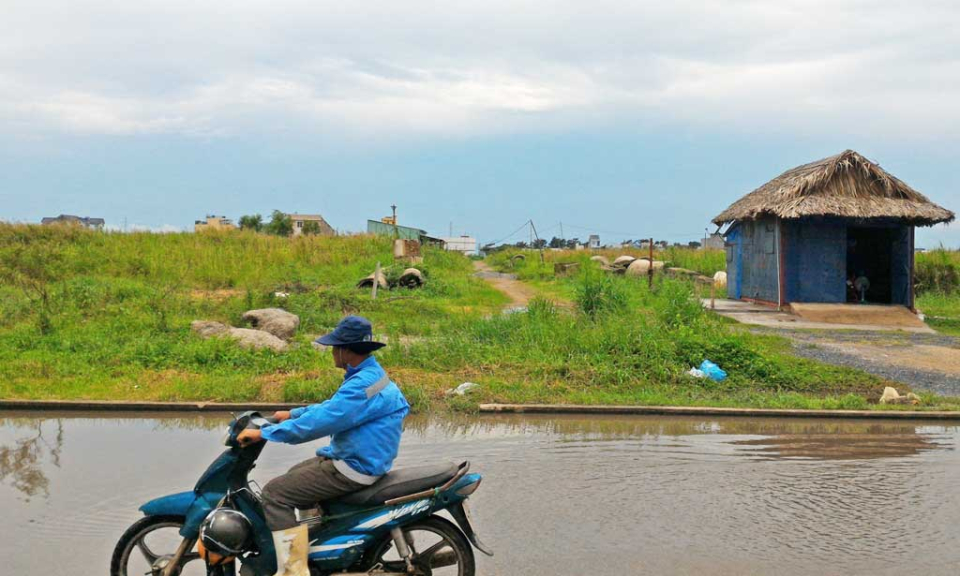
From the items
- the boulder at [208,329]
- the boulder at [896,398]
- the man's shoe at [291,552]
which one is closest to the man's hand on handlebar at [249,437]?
the man's shoe at [291,552]

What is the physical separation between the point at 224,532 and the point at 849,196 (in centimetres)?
2015

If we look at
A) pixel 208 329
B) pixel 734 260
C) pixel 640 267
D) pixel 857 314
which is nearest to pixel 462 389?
pixel 208 329

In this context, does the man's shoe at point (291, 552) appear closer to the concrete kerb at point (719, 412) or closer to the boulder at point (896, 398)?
the concrete kerb at point (719, 412)

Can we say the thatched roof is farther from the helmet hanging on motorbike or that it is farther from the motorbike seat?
the helmet hanging on motorbike

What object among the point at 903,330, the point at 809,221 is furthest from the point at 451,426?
the point at 809,221

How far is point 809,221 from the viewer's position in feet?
71.4

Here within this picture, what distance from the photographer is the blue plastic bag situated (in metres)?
11.9


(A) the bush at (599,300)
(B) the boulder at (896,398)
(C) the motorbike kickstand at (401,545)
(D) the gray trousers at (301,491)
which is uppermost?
(A) the bush at (599,300)

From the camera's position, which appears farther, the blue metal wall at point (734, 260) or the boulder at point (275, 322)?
the blue metal wall at point (734, 260)

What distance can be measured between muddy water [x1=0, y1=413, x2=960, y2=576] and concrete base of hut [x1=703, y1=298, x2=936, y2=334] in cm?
1037

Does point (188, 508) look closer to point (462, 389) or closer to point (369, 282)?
point (462, 389)

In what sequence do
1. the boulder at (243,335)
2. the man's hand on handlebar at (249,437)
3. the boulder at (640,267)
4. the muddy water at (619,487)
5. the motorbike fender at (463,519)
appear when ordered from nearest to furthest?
the man's hand on handlebar at (249,437)
the motorbike fender at (463,519)
the muddy water at (619,487)
the boulder at (243,335)
the boulder at (640,267)

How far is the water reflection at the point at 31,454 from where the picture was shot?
6992 mm

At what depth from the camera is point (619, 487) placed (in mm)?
7125
